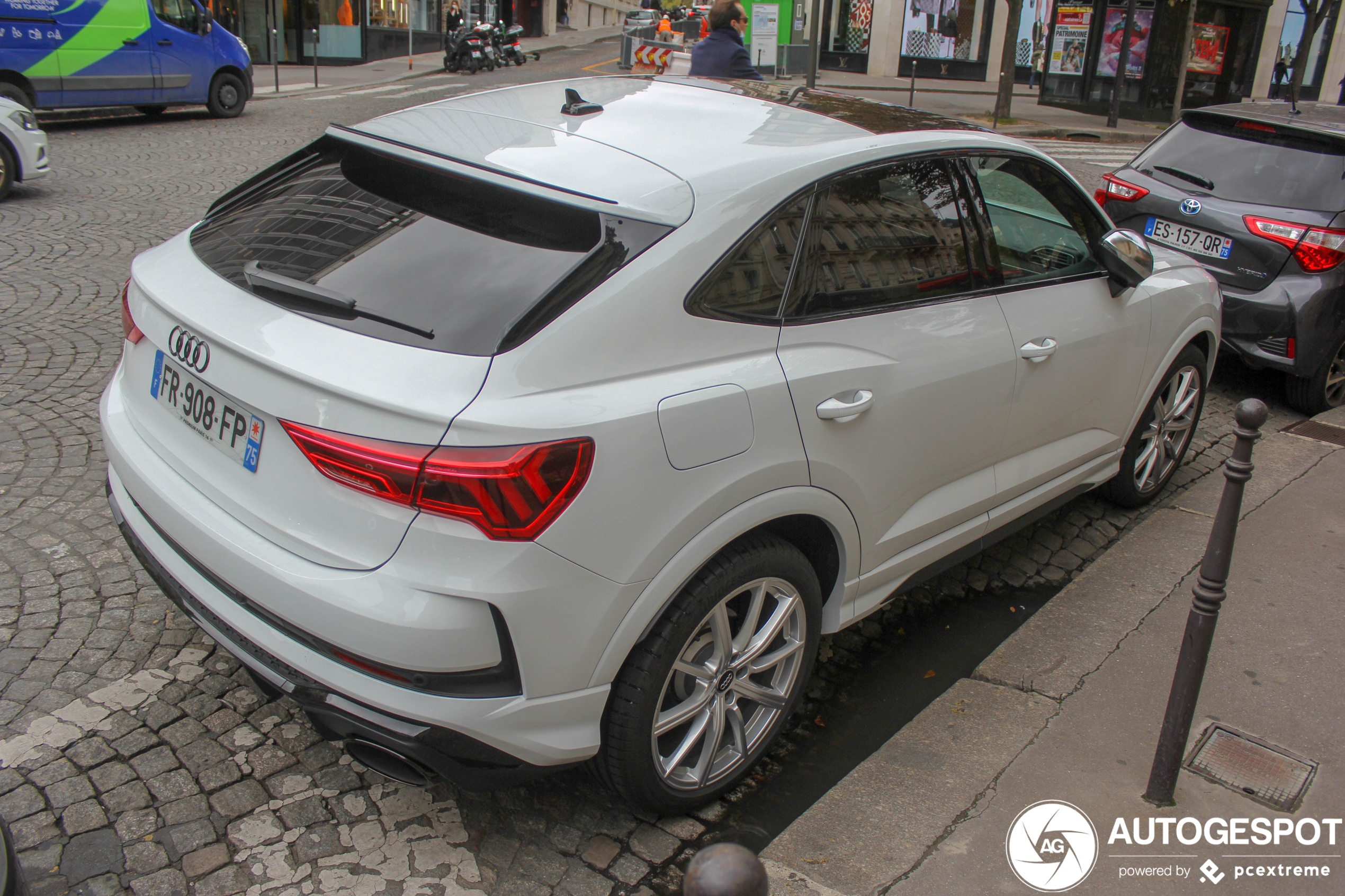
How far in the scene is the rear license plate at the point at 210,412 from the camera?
2.36 m

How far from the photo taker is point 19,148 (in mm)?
9039

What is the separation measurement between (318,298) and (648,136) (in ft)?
3.26

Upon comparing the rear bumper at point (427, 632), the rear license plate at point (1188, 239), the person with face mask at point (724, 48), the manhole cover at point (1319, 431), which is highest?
the person with face mask at point (724, 48)

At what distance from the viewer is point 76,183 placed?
10141 millimetres

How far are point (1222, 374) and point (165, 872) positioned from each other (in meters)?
6.76

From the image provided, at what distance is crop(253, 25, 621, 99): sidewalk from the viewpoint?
21.5 meters

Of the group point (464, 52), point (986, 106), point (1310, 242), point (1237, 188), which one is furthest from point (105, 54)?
point (986, 106)

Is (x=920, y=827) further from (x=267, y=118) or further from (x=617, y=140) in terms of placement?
(x=267, y=118)

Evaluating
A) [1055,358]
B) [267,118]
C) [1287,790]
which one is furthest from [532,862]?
[267,118]

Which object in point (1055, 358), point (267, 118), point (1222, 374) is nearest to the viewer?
point (1055, 358)

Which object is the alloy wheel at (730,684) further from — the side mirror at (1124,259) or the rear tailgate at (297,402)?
the side mirror at (1124,259)

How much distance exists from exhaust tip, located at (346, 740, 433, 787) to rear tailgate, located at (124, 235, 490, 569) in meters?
0.44

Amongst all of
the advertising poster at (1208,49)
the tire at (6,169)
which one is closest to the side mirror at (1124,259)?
the tire at (6,169)

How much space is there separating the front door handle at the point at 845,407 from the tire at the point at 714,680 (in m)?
0.34
